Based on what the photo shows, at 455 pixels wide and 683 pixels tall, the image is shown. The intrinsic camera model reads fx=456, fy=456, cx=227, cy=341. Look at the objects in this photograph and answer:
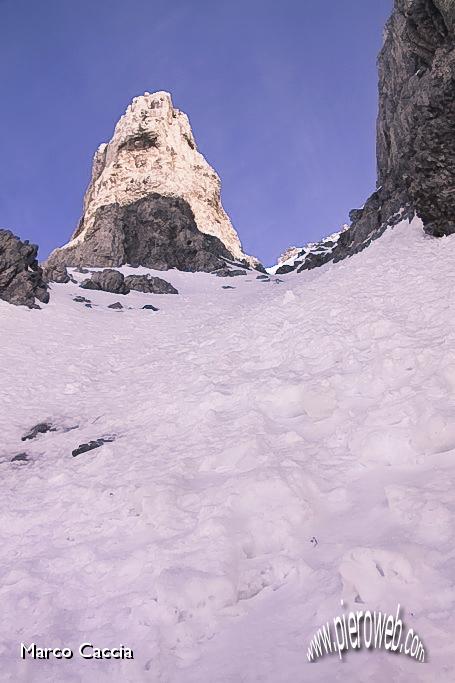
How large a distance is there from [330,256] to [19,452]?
39.2 m

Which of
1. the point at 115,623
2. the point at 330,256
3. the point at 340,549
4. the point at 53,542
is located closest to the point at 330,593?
the point at 340,549

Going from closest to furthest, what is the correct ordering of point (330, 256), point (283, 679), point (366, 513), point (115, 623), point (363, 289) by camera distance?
1. point (283, 679)
2. point (115, 623)
3. point (366, 513)
4. point (363, 289)
5. point (330, 256)

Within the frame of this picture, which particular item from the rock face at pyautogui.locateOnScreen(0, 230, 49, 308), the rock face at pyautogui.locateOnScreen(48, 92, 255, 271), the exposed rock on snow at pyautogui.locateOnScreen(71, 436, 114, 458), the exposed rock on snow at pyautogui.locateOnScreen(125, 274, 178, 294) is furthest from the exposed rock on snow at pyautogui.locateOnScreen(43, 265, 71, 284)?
the exposed rock on snow at pyautogui.locateOnScreen(71, 436, 114, 458)

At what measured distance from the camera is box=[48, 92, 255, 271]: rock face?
217 feet

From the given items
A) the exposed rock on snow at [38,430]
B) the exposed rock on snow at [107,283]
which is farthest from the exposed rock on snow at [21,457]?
the exposed rock on snow at [107,283]

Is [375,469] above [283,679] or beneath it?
above

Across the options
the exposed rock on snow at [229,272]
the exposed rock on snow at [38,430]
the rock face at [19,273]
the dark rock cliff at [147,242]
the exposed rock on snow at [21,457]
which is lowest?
the exposed rock on snow at [21,457]

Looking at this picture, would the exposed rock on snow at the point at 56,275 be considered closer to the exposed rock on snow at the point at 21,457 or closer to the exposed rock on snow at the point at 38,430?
the exposed rock on snow at the point at 38,430

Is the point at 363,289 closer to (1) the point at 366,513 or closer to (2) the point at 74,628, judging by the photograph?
(1) the point at 366,513

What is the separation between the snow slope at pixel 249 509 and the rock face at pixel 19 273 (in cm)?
1460

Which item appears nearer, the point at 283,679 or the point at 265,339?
the point at 283,679

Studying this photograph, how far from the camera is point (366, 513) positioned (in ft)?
17.7

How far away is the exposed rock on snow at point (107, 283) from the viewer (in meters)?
39.4

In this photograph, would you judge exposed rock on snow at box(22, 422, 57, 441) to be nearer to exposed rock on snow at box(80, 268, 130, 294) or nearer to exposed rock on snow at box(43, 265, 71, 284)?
exposed rock on snow at box(80, 268, 130, 294)
